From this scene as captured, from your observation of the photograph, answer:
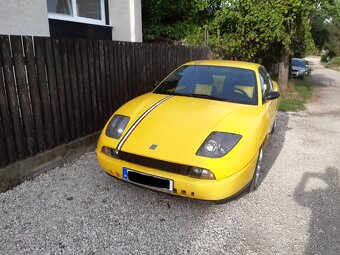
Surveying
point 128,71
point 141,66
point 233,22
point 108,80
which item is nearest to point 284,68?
point 233,22

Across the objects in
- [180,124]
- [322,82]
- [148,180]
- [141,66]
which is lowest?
[322,82]

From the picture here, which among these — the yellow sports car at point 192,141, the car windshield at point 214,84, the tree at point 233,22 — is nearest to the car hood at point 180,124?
the yellow sports car at point 192,141

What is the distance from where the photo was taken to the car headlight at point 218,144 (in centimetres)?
266

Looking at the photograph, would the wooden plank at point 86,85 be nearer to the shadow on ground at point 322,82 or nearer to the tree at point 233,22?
the tree at point 233,22

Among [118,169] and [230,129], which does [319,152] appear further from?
[118,169]

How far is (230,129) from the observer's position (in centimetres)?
289

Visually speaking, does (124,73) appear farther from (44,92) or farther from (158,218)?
(158,218)

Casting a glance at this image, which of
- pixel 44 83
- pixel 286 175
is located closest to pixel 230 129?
pixel 286 175

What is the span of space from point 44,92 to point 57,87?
22cm

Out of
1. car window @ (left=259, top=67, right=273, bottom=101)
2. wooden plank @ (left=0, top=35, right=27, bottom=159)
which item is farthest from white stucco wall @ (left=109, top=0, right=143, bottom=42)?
wooden plank @ (left=0, top=35, right=27, bottom=159)

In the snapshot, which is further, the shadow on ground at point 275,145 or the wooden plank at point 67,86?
the shadow on ground at point 275,145

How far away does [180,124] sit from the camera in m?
3.03

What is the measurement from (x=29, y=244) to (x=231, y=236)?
70.3 inches

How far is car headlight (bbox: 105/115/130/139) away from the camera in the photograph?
10.2 ft
